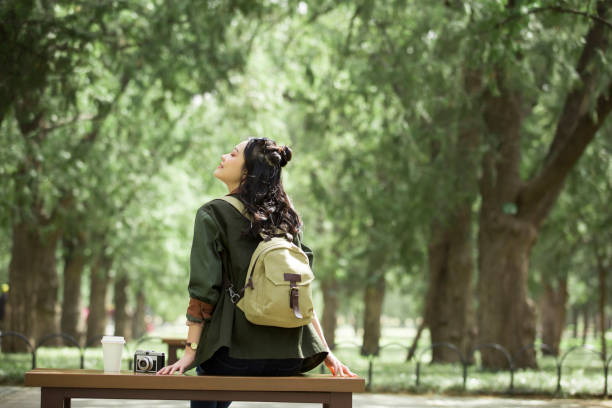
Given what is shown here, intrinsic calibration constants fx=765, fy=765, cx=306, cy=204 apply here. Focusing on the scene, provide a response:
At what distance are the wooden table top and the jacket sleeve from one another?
1.13ft

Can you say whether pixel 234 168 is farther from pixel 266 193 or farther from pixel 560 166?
pixel 560 166

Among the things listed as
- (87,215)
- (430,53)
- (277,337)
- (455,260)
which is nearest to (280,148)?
(277,337)

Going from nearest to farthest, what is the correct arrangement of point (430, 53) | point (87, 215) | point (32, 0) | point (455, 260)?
point (32, 0) < point (430, 53) < point (455, 260) < point (87, 215)

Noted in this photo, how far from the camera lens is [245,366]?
4191 millimetres

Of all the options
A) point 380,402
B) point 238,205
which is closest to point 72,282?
point 380,402

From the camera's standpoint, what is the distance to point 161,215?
2184cm

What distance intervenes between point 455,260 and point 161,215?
948 centimetres

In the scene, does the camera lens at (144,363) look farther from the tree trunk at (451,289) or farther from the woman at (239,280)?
the tree trunk at (451,289)

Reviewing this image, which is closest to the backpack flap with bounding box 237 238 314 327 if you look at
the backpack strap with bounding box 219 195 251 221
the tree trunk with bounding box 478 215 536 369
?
the backpack strap with bounding box 219 195 251 221

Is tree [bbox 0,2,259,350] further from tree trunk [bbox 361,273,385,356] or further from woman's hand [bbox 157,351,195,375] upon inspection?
tree trunk [bbox 361,273,385,356]

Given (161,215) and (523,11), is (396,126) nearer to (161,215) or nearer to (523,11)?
(523,11)

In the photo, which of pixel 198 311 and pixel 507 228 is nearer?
pixel 198 311

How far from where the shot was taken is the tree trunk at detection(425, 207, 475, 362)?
1566 cm

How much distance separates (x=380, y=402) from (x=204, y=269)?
5901 millimetres
